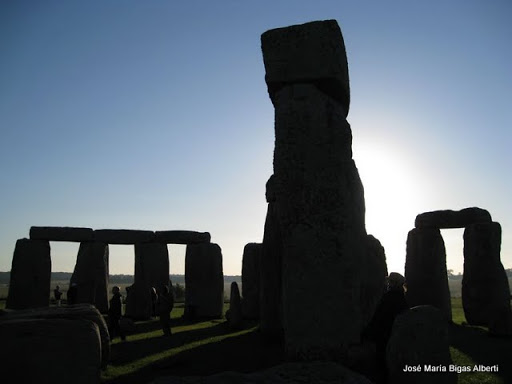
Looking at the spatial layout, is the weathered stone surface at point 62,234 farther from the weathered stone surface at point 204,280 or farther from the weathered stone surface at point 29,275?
the weathered stone surface at point 204,280

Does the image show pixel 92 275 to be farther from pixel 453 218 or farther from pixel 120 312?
pixel 453 218

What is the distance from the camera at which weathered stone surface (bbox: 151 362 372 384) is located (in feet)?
12.6

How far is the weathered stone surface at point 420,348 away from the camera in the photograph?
15.1 feet

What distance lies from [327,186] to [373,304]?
8.01 feet

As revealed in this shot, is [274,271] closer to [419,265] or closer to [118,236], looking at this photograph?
[419,265]

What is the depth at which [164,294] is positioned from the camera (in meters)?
10.4

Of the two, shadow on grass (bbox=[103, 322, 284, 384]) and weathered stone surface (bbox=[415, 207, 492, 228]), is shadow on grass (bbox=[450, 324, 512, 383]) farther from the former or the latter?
weathered stone surface (bbox=[415, 207, 492, 228])

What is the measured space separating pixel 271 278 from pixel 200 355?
Result: 8.10 feet

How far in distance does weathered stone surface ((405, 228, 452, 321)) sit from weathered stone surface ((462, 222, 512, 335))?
606 millimetres

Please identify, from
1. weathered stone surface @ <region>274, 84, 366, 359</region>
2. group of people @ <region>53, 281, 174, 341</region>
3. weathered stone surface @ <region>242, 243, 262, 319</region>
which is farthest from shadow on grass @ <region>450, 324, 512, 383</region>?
group of people @ <region>53, 281, 174, 341</region>

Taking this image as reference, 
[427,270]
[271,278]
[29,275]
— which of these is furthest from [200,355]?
[29,275]

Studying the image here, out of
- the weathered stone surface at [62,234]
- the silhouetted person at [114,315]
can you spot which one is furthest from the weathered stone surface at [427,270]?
the weathered stone surface at [62,234]

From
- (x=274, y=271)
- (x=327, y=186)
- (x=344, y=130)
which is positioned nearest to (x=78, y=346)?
(x=327, y=186)

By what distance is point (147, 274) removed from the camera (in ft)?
58.0
